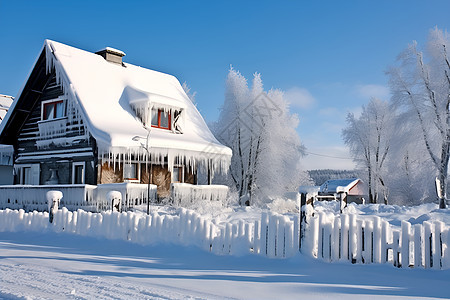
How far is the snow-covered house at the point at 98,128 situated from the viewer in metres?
19.6

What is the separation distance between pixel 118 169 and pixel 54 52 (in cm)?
706

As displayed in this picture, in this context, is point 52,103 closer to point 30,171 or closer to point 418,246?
point 30,171

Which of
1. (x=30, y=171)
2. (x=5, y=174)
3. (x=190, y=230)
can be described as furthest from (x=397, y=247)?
(x=5, y=174)

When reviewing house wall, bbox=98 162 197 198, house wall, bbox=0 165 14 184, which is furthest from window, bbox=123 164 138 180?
house wall, bbox=0 165 14 184

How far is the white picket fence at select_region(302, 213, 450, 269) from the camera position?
697cm

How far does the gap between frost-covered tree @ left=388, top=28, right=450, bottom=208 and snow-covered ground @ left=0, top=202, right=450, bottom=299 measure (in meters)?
22.7

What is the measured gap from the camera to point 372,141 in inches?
1747

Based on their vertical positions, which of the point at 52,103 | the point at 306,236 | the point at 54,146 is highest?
the point at 52,103

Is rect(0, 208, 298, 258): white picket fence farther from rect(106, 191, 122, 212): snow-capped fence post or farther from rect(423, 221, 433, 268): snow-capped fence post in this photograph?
rect(423, 221, 433, 268): snow-capped fence post

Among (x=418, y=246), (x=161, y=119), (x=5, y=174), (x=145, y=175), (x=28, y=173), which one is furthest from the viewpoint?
(x=5, y=174)

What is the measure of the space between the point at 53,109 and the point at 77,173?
431 centimetres

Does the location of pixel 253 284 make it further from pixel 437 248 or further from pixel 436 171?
pixel 436 171

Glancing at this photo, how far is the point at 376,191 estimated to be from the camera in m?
45.0

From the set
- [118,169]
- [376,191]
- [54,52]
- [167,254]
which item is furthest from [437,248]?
[376,191]
